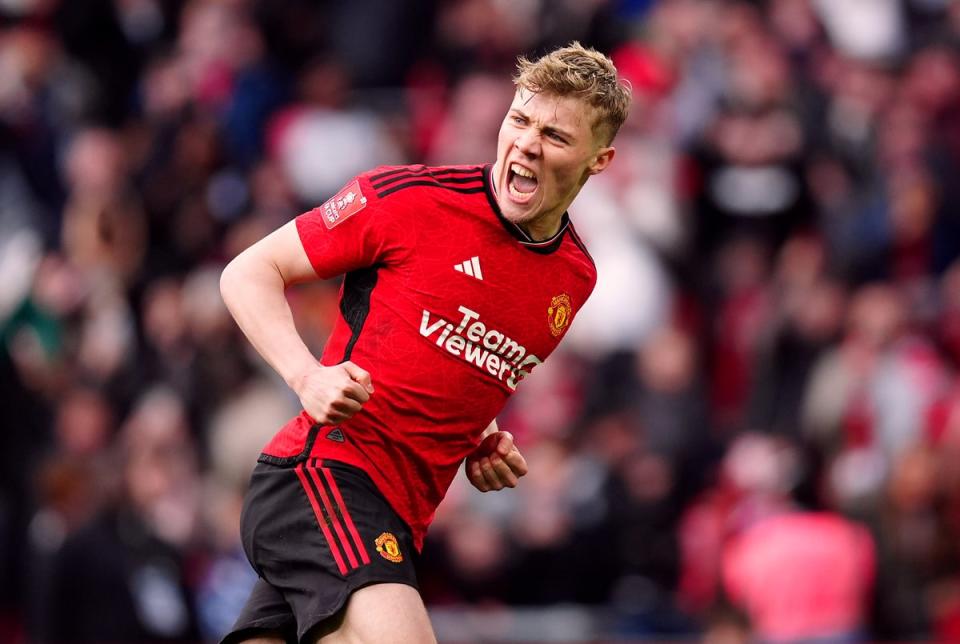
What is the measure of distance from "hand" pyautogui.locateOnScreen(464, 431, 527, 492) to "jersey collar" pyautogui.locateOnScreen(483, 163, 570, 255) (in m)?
0.64

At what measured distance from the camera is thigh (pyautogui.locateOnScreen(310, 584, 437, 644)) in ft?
17.2

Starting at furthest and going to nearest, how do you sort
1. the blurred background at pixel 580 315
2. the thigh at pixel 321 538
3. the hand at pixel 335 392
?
the blurred background at pixel 580 315 < the thigh at pixel 321 538 < the hand at pixel 335 392

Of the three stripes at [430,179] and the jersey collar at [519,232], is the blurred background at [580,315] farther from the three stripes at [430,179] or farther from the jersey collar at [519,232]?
the three stripes at [430,179]

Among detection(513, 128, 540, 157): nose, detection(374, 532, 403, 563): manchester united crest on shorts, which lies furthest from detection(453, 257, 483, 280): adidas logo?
detection(374, 532, 403, 563): manchester united crest on shorts

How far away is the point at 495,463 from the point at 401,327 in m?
0.64

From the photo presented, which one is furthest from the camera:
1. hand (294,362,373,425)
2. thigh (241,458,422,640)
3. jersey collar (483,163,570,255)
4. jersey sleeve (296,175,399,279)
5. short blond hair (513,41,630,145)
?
jersey collar (483,163,570,255)

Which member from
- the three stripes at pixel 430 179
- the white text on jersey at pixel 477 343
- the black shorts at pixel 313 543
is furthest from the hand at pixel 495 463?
the three stripes at pixel 430 179

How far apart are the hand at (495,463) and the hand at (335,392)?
837 mm

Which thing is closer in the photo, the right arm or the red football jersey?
the right arm

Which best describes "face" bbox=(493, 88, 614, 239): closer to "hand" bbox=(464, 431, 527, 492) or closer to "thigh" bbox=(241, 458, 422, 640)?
"hand" bbox=(464, 431, 527, 492)

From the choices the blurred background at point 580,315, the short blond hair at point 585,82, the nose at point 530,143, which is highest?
the short blond hair at point 585,82

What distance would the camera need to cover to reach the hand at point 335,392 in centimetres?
512

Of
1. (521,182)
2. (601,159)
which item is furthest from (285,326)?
(601,159)

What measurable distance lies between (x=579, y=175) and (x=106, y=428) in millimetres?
7000
